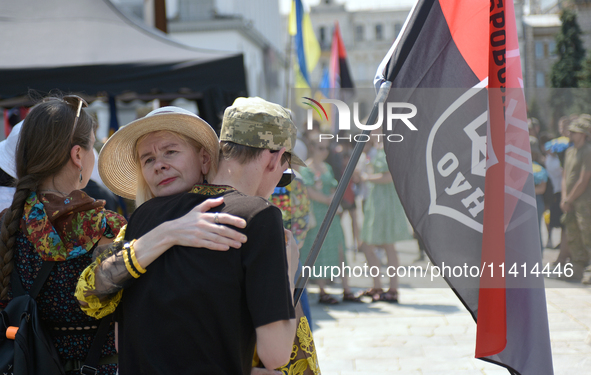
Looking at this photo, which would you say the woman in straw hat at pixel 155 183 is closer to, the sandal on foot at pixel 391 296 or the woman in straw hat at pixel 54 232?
the woman in straw hat at pixel 54 232

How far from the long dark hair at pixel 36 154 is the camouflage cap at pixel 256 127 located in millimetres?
710

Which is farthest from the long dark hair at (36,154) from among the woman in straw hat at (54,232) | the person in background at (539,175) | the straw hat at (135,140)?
the person in background at (539,175)

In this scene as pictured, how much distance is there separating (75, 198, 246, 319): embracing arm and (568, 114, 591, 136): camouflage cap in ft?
22.1

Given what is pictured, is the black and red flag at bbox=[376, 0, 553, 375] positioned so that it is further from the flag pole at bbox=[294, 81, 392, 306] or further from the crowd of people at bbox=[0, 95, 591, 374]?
the crowd of people at bbox=[0, 95, 591, 374]

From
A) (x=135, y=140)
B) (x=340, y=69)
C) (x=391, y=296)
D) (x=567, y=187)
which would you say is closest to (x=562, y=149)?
(x=567, y=187)

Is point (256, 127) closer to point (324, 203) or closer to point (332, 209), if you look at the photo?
point (332, 209)

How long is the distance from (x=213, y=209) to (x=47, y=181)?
87 centimetres

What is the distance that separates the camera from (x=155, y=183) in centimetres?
178

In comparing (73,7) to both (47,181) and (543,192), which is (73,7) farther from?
(543,192)

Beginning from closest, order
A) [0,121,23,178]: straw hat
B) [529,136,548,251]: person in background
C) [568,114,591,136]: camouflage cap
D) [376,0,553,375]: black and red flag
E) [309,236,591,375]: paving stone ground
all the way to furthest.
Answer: [376,0,553,375]: black and red flag
[0,121,23,178]: straw hat
[309,236,591,375]: paving stone ground
[568,114,591,136]: camouflage cap
[529,136,548,251]: person in background

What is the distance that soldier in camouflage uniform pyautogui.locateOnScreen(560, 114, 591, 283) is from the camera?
693 centimetres

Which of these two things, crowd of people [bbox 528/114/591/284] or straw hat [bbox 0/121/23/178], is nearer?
straw hat [bbox 0/121/23/178]

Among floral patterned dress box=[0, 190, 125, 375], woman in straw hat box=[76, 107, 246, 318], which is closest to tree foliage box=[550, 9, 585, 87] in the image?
woman in straw hat box=[76, 107, 246, 318]

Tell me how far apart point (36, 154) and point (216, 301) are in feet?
3.33
